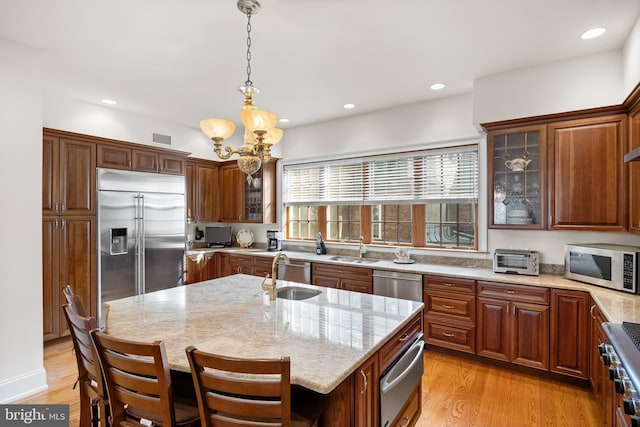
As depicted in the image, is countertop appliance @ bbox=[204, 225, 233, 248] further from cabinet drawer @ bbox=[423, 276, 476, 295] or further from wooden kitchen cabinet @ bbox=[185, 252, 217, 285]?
cabinet drawer @ bbox=[423, 276, 476, 295]

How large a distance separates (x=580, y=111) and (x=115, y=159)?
490 centimetres

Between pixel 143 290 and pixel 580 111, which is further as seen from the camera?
pixel 143 290

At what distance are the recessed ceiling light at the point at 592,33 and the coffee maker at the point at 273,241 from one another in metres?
4.21

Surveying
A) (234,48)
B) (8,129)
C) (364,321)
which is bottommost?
(364,321)

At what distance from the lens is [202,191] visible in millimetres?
5402

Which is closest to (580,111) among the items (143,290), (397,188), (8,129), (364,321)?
(397,188)

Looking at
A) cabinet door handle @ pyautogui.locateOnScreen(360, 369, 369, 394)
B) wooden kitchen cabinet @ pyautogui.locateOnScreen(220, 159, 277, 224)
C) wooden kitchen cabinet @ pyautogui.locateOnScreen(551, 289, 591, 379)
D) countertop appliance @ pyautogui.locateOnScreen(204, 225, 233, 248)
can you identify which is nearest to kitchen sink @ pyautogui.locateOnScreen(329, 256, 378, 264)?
wooden kitchen cabinet @ pyautogui.locateOnScreen(220, 159, 277, 224)

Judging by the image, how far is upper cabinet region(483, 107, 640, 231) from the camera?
2.78 m

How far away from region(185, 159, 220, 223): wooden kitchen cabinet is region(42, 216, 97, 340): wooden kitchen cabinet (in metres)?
1.57

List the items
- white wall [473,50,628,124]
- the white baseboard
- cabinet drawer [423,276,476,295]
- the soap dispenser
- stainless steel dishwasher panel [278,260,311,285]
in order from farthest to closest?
the soap dispenser, stainless steel dishwasher panel [278,260,311,285], cabinet drawer [423,276,476,295], white wall [473,50,628,124], the white baseboard

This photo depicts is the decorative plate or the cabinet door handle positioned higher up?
the decorative plate

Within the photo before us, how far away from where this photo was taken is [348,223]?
4.87 metres

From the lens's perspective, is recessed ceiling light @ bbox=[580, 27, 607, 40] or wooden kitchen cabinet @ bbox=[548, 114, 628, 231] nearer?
recessed ceiling light @ bbox=[580, 27, 607, 40]

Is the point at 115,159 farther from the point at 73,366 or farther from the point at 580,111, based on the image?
the point at 580,111
